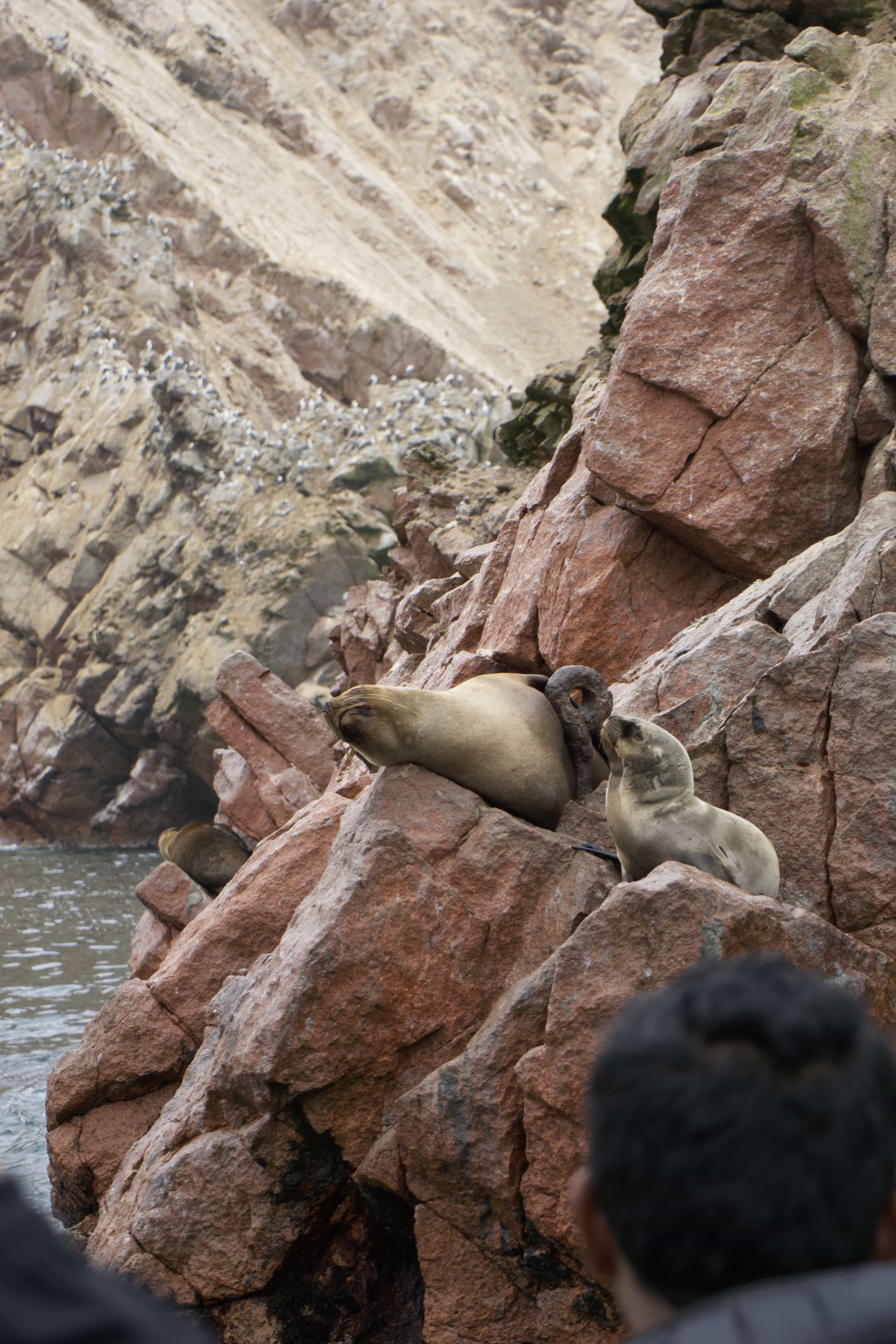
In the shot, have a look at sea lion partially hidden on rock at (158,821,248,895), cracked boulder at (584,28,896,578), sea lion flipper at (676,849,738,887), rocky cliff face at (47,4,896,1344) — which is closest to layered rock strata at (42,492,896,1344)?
rocky cliff face at (47,4,896,1344)

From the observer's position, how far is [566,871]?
450 cm

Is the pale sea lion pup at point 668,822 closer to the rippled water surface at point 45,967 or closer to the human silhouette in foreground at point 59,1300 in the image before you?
the human silhouette in foreground at point 59,1300

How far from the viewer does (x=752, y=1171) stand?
1.00 metres

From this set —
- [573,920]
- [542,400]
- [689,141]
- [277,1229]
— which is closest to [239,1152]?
[277,1229]

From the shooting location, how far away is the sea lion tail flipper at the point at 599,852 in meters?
4.54

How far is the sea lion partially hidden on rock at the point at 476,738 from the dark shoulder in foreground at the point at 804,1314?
12.0 ft

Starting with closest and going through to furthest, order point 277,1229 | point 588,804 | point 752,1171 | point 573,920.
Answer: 1. point 752,1171
2. point 277,1229
3. point 573,920
4. point 588,804

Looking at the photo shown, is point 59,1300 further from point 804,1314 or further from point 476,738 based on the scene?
point 476,738

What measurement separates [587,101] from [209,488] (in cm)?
5333

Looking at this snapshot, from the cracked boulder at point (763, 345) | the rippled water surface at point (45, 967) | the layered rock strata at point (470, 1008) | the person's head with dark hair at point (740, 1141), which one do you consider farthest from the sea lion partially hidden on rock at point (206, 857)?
the person's head with dark hair at point (740, 1141)

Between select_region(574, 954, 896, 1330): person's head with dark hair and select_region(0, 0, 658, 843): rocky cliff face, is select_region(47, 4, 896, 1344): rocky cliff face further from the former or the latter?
select_region(0, 0, 658, 843): rocky cliff face

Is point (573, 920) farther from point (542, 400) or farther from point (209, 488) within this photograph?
point (209, 488)

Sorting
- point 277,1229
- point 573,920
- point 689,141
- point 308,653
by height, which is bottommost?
point 308,653

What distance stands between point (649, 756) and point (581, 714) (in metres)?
0.93
